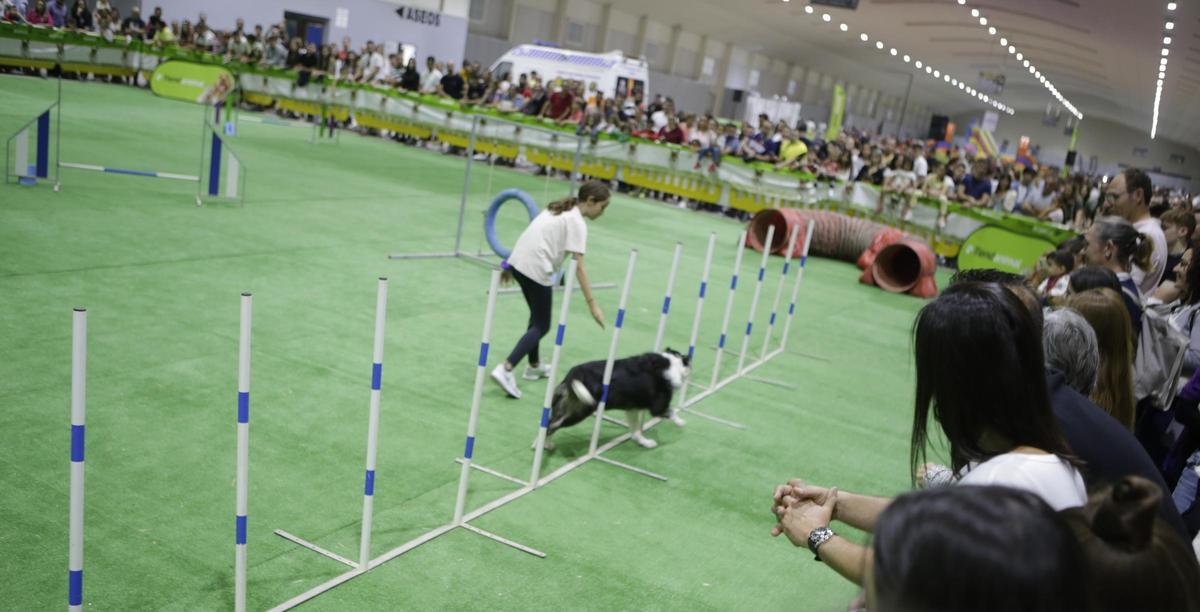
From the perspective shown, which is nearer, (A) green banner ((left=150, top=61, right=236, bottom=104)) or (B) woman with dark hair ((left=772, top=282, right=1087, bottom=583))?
(B) woman with dark hair ((left=772, top=282, right=1087, bottom=583))

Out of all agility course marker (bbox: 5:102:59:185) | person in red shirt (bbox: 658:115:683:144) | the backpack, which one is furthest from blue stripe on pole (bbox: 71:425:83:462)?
person in red shirt (bbox: 658:115:683:144)

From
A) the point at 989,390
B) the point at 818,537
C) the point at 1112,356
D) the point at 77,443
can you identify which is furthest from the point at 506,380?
the point at 989,390

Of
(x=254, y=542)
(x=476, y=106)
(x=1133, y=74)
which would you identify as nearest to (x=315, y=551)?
(x=254, y=542)

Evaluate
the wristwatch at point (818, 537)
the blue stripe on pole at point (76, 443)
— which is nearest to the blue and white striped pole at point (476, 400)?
the blue stripe on pole at point (76, 443)

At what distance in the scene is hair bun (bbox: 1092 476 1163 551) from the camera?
4.50ft

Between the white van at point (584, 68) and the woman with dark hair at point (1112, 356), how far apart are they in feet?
78.1

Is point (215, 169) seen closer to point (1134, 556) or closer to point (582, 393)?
point (582, 393)

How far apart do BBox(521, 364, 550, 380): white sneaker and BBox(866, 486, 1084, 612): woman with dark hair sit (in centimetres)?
644

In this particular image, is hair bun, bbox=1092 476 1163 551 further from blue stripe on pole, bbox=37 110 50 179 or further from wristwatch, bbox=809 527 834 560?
blue stripe on pole, bbox=37 110 50 179

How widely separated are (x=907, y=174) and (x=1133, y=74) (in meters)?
23.0

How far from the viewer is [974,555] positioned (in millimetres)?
1127

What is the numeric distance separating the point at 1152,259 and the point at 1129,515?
20.4ft

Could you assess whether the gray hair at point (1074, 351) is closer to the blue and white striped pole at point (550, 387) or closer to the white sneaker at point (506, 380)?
the blue and white striped pole at point (550, 387)

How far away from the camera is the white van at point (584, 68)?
89.0 feet
